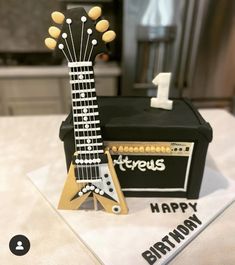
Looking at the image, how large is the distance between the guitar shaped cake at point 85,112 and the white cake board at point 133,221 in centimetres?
4

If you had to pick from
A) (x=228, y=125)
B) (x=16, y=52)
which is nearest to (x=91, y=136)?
(x=228, y=125)

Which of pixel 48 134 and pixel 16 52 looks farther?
pixel 16 52

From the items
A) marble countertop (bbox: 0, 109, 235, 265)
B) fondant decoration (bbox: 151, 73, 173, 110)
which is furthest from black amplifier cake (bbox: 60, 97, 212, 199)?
marble countertop (bbox: 0, 109, 235, 265)

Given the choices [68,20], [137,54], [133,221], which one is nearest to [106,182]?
[133,221]

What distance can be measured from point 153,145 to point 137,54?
55.7 inches

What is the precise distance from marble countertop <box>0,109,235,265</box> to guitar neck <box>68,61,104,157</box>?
22 centimetres

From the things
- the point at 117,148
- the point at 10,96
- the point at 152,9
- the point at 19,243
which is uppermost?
the point at 152,9

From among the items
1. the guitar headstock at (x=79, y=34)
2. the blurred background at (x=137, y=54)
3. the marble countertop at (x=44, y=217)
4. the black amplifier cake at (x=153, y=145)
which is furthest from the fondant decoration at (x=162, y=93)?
the blurred background at (x=137, y=54)

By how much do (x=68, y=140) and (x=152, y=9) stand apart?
1.48 meters

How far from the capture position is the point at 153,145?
64cm

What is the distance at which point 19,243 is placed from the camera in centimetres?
59

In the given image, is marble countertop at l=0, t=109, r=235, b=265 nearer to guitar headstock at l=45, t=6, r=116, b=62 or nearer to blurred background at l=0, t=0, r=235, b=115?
guitar headstock at l=45, t=6, r=116, b=62

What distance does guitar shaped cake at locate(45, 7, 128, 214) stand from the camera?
0.54m

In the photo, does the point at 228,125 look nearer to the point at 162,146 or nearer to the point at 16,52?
the point at 162,146
